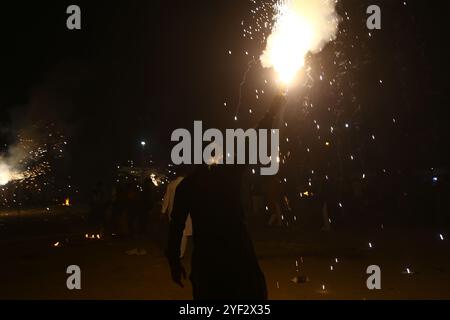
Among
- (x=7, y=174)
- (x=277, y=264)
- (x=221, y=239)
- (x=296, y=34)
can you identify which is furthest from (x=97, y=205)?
(x=7, y=174)

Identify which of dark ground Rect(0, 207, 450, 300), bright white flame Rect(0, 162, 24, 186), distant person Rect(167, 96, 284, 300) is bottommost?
dark ground Rect(0, 207, 450, 300)

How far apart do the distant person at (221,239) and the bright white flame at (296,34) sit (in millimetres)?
1525

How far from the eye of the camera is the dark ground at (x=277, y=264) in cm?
851

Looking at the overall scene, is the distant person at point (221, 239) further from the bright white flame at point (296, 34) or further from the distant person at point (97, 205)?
the distant person at point (97, 205)

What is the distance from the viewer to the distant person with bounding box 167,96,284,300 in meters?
4.51

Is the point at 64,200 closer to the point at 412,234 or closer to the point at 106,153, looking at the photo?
the point at 106,153

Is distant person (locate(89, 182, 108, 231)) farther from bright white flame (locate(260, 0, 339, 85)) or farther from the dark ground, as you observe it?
bright white flame (locate(260, 0, 339, 85))

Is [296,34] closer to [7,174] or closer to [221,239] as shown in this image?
[221,239]

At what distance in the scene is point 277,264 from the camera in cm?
1084

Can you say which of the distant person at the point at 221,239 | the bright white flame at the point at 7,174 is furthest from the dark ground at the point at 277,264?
the bright white flame at the point at 7,174

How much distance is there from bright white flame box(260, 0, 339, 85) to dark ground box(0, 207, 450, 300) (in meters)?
3.04

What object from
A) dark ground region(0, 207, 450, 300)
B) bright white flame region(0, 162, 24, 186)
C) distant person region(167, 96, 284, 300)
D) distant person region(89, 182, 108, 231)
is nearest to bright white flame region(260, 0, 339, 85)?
distant person region(167, 96, 284, 300)

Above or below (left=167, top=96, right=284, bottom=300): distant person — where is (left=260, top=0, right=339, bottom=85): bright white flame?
A: above
